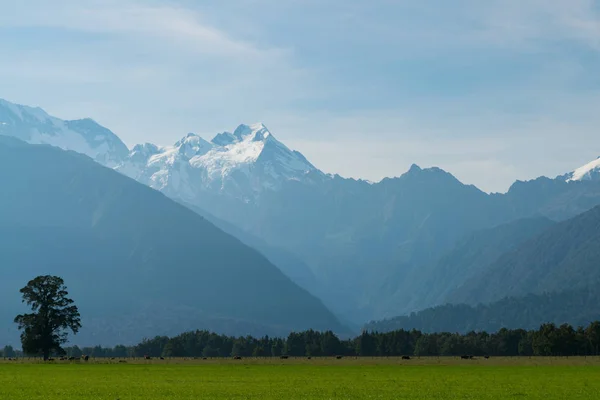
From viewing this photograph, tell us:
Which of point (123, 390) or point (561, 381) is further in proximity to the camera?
point (561, 381)

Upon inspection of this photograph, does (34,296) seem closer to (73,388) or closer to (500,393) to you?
(73,388)

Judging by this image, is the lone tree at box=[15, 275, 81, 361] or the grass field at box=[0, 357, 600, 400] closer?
the grass field at box=[0, 357, 600, 400]

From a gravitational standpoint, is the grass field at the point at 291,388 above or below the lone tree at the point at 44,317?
below

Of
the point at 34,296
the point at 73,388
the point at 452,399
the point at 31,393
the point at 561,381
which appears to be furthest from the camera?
the point at 34,296

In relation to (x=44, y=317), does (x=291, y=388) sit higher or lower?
lower

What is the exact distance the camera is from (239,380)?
341ft

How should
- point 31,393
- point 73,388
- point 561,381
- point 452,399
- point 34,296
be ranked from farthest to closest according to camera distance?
point 34,296 → point 561,381 → point 73,388 → point 31,393 → point 452,399

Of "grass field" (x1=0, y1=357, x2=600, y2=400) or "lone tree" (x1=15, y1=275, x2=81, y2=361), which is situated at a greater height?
"lone tree" (x1=15, y1=275, x2=81, y2=361)

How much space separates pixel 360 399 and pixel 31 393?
1172 inches

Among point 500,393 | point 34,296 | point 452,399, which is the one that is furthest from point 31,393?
point 34,296

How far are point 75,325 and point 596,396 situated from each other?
116 meters

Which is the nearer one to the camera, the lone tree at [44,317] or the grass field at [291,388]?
the grass field at [291,388]

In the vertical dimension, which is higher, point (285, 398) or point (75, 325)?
point (75, 325)

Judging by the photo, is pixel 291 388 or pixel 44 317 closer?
pixel 291 388
